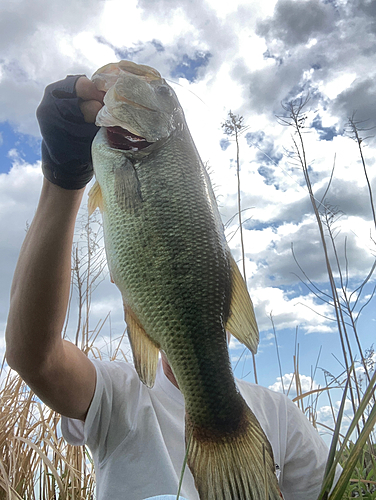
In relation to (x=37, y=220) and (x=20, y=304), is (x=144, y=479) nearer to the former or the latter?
(x=20, y=304)

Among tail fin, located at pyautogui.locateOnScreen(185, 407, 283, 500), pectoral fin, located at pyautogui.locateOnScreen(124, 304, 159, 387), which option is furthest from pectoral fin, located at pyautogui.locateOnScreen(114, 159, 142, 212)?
tail fin, located at pyautogui.locateOnScreen(185, 407, 283, 500)

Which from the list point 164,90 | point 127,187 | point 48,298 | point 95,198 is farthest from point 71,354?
point 164,90

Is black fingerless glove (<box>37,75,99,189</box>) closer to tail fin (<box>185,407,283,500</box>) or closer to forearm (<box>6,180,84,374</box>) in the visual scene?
forearm (<box>6,180,84,374</box>)

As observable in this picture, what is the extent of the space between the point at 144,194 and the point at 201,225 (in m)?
0.19

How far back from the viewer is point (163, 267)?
107 centimetres

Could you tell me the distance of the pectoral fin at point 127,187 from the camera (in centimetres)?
117

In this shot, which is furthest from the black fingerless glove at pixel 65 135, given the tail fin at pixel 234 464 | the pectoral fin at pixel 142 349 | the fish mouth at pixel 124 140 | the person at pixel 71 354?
the tail fin at pixel 234 464

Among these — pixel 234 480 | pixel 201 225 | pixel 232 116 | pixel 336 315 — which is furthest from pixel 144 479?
pixel 232 116

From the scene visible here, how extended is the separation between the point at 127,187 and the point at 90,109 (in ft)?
1.69

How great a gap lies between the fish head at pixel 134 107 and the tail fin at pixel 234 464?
894 millimetres

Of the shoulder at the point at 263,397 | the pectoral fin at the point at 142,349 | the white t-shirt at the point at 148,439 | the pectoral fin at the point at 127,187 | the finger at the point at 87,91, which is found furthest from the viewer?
the shoulder at the point at 263,397

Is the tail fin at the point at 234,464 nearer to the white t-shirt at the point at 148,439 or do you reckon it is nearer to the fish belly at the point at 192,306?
the fish belly at the point at 192,306

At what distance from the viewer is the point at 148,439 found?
1.71m

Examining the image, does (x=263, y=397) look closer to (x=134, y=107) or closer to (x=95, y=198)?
(x=95, y=198)
